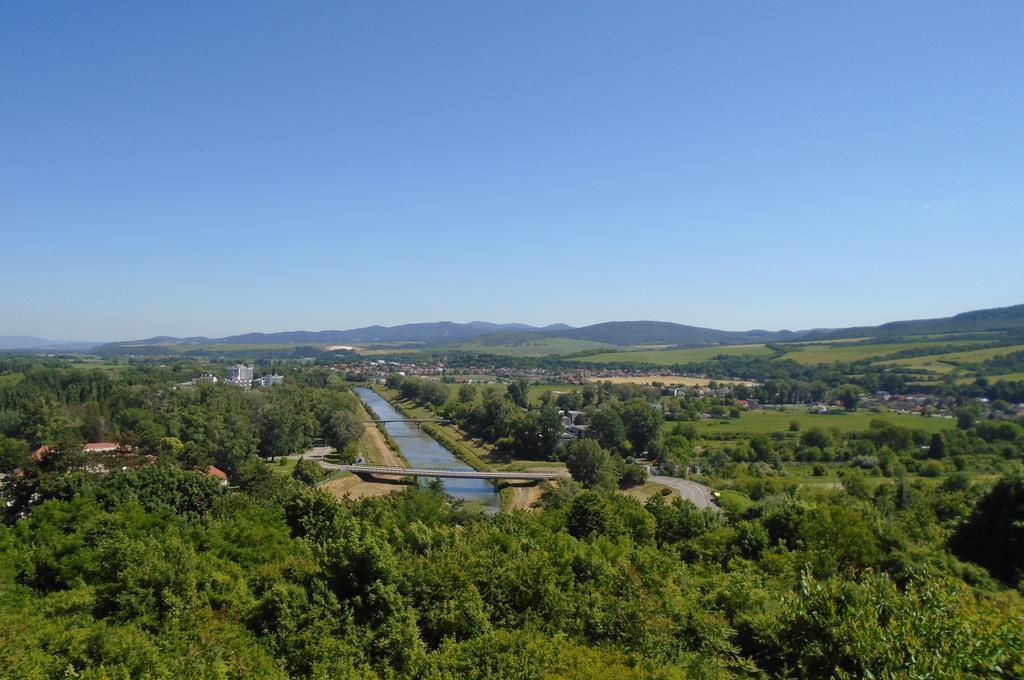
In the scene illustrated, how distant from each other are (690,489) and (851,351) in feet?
336

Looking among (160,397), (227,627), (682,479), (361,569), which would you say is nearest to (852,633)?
(361,569)

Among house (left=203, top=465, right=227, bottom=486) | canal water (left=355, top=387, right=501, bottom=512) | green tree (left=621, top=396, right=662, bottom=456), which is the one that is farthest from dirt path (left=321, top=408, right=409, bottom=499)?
green tree (left=621, top=396, right=662, bottom=456)

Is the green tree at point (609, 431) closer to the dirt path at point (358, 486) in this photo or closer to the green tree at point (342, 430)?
the dirt path at point (358, 486)

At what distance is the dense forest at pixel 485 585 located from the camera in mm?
8469

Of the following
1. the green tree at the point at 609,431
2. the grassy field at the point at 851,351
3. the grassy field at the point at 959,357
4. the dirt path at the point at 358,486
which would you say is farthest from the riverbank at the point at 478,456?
the grassy field at the point at 851,351

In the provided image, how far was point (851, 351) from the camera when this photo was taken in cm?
12069

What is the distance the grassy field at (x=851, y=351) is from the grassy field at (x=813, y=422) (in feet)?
173

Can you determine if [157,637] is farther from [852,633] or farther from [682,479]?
[682,479]

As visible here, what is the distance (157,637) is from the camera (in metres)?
10.4

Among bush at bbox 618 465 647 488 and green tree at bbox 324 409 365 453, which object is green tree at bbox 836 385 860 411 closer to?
bush at bbox 618 465 647 488

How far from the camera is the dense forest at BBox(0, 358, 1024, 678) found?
27.8 feet

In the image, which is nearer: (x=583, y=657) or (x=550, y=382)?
(x=583, y=657)

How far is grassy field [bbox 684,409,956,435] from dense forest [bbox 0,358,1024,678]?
2633 cm

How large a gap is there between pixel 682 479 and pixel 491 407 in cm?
2464
